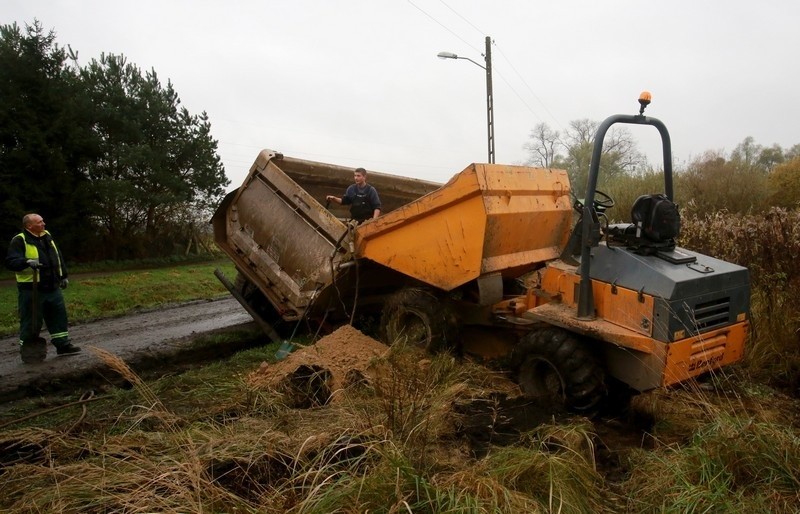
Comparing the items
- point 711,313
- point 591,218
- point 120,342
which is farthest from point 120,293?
point 711,313

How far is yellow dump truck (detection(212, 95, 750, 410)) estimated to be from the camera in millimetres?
3783

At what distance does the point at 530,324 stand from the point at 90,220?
1498 centimetres

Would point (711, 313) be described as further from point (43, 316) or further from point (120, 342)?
point (43, 316)

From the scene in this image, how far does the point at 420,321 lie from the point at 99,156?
14.7 meters

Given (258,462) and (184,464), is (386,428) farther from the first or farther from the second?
(184,464)

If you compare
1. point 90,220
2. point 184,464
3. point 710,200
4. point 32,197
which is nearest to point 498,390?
point 184,464

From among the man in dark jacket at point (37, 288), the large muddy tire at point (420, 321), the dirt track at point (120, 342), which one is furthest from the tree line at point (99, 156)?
the large muddy tire at point (420, 321)

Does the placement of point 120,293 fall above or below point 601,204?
below

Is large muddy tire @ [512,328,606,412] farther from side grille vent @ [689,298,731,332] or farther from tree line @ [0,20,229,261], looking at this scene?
tree line @ [0,20,229,261]

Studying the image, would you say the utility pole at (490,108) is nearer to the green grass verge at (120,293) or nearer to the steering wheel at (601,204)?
the green grass verge at (120,293)

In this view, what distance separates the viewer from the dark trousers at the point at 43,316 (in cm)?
586

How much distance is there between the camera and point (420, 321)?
16.6 ft

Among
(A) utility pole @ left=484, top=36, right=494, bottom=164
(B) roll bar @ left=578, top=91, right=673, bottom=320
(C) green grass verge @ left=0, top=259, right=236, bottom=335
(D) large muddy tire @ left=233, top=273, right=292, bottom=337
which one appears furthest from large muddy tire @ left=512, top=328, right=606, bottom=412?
(A) utility pole @ left=484, top=36, right=494, bottom=164

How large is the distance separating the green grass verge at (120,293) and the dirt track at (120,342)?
29.2 inches
